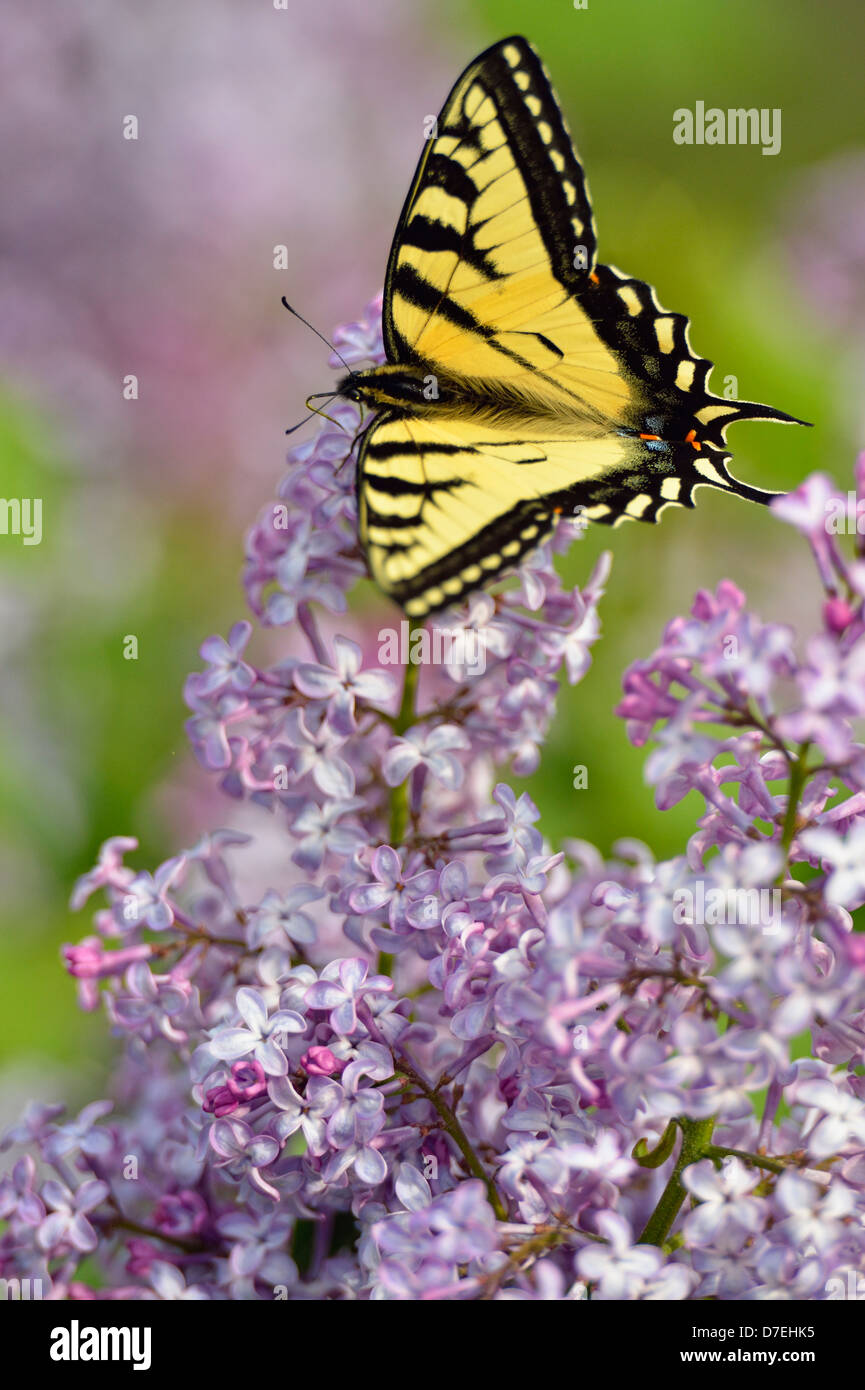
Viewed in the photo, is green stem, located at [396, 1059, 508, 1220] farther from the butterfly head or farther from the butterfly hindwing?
the butterfly head

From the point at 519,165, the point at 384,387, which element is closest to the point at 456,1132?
the point at 384,387

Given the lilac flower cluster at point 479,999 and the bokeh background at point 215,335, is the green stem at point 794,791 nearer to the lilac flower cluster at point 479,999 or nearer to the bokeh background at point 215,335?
the lilac flower cluster at point 479,999

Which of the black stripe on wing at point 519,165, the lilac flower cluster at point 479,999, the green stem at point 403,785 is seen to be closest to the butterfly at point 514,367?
the black stripe on wing at point 519,165

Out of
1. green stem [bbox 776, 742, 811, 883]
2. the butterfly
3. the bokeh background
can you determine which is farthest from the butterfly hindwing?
the bokeh background

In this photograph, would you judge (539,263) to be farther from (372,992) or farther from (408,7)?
(408,7)

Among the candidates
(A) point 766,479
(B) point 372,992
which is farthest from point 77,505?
(B) point 372,992

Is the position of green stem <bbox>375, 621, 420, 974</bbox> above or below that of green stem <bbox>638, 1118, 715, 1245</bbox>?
above
